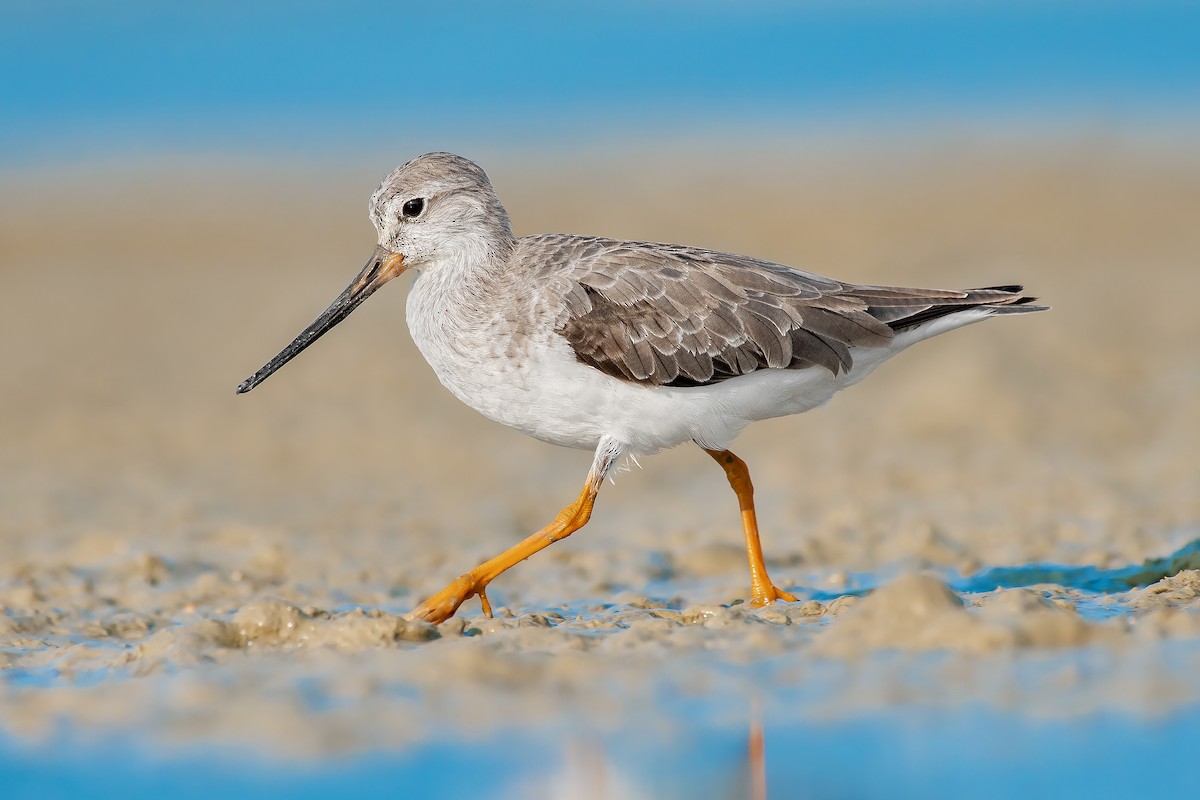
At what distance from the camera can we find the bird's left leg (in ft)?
28.0

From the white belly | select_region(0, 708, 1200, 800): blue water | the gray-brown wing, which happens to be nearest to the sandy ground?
select_region(0, 708, 1200, 800): blue water

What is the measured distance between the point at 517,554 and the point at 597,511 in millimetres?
4086

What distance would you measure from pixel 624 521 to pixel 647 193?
1861 cm

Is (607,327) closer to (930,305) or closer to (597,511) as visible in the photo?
(930,305)

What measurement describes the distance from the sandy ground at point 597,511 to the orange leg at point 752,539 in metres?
0.34

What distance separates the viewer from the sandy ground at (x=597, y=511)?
634 centimetres

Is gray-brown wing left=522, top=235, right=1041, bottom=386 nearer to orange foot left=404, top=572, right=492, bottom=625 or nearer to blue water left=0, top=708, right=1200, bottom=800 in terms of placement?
orange foot left=404, top=572, right=492, bottom=625

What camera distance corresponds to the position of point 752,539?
9.52 metres

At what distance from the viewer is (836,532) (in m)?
11.4

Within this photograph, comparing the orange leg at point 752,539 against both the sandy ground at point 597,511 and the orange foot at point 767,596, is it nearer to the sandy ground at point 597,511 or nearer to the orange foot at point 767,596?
the orange foot at point 767,596

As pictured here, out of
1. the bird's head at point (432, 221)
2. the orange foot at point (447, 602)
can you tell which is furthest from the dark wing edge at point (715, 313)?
the orange foot at point (447, 602)

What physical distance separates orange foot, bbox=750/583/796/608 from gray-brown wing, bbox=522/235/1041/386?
148cm

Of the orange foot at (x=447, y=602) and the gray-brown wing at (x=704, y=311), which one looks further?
the gray-brown wing at (x=704, y=311)

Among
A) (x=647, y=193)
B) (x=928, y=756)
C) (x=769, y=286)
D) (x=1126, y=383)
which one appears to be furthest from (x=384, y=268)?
(x=647, y=193)
